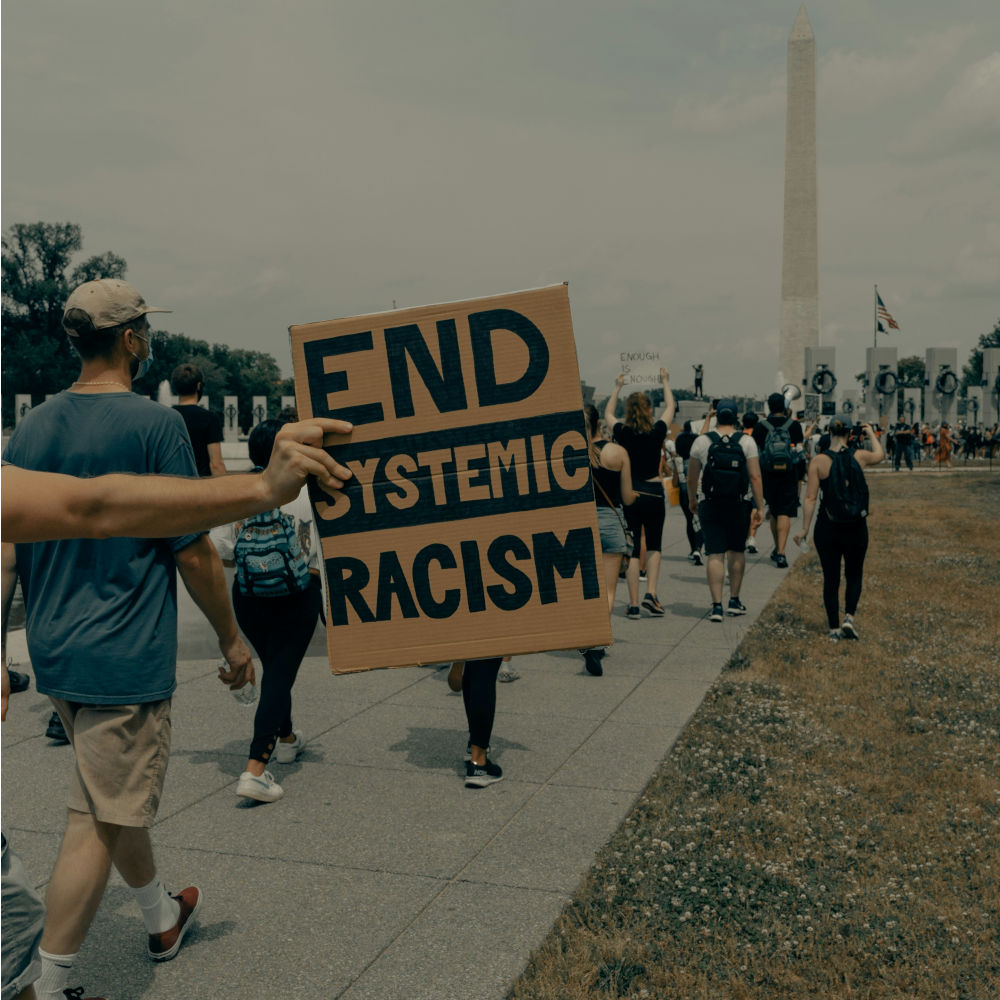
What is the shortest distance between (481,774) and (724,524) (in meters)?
4.84

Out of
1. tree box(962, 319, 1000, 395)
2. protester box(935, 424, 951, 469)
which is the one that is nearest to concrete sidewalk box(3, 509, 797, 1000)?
protester box(935, 424, 951, 469)

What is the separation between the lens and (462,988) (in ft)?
10.9

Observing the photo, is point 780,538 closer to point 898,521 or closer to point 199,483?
point 898,521

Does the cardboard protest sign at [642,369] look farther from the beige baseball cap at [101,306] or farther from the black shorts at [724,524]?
the beige baseball cap at [101,306]

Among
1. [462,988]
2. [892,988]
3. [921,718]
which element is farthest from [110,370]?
[921,718]

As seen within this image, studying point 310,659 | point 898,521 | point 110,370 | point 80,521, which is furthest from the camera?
point 898,521

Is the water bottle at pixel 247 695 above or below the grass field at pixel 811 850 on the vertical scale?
above

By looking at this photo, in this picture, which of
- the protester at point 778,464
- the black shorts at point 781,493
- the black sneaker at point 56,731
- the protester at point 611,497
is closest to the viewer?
the black sneaker at point 56,731

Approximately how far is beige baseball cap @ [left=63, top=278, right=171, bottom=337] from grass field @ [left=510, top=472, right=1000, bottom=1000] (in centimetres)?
236

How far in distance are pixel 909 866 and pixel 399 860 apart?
6.61 feet

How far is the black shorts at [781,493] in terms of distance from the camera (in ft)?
42.9

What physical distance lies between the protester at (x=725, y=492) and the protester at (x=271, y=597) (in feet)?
16.4

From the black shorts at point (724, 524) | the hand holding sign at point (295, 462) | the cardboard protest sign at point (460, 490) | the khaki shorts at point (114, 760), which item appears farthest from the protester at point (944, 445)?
the hand holding sign at point (295, 462)

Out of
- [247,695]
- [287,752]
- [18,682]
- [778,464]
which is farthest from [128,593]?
[778,464]
